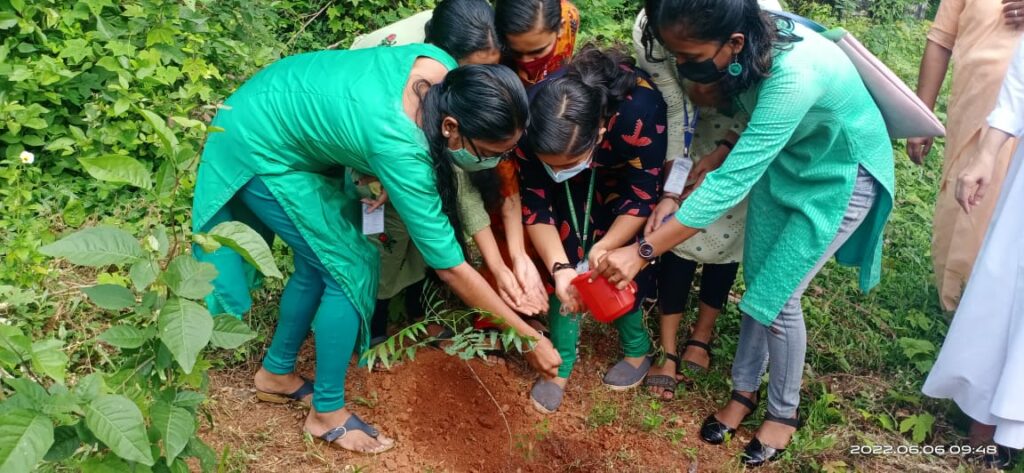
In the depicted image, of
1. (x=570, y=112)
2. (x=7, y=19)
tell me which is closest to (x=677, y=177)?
(x=570, y=112)

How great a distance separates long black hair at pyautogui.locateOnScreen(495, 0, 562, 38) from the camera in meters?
2.65

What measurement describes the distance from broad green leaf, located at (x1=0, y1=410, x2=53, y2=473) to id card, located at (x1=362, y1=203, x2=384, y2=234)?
48.9 inches

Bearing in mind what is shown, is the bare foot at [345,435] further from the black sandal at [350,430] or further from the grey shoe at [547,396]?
the grey shoe at [547,396]

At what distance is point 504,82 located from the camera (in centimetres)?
220

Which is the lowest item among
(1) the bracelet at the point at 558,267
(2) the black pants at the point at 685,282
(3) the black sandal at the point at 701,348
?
(3) the black sandal at the point at 701,348

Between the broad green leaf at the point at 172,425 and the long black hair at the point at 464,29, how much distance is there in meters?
1.41

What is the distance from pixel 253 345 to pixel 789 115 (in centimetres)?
216

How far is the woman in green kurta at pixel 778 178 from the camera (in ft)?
7.44

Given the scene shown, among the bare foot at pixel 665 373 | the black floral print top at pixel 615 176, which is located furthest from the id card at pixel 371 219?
the bare foot at pixel 665 373

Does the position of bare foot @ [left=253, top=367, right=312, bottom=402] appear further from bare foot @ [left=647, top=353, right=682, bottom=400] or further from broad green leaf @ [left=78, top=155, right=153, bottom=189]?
broad green leaf @ [left=78, top=155, right=153, bottom=189]

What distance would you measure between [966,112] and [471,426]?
229cm

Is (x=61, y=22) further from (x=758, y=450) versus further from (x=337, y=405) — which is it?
(x=758, y=450)

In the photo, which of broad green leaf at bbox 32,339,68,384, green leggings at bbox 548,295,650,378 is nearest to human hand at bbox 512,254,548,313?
green leggings at bbox 548,295,650,378

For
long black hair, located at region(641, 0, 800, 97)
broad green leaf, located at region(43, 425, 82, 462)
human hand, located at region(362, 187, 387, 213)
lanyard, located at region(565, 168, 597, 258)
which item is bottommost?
lanyard, located at region(565, 168, 597, 258)
